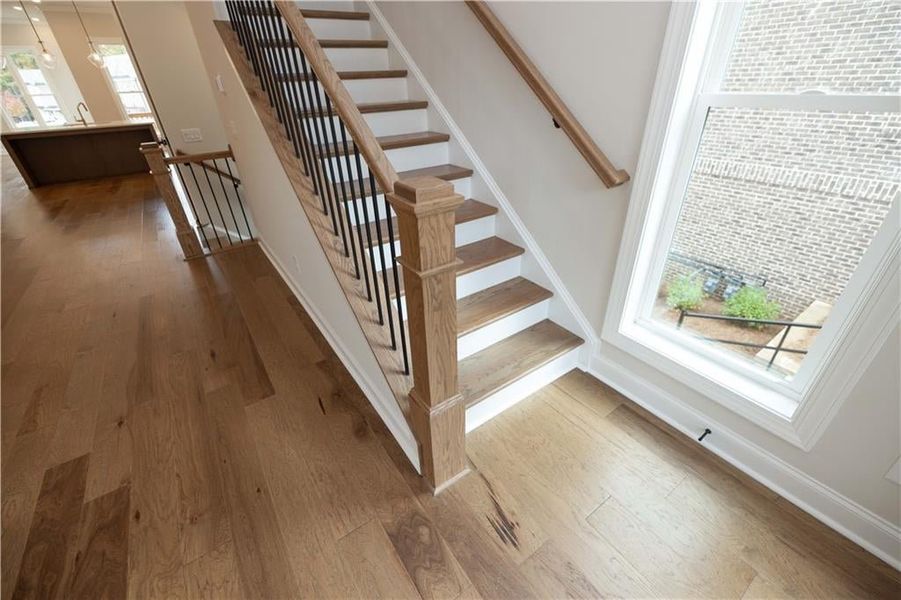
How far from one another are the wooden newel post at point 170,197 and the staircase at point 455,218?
147 centimetres

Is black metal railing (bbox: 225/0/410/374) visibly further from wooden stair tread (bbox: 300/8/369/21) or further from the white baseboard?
the white baseboard

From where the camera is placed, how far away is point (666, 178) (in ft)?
4.72

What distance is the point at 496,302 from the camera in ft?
6.52

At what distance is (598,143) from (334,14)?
212 centimetres

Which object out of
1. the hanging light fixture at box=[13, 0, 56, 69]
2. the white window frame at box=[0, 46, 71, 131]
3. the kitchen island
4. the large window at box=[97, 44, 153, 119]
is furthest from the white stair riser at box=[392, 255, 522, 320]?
the white window frame at box=[0, 46, 71, 131]

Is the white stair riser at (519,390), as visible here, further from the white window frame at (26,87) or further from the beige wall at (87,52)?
the white window frame at (26,87)

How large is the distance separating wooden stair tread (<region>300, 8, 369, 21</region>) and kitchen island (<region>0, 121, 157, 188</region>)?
19.2 feet

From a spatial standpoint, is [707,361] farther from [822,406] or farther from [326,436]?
[326,436]

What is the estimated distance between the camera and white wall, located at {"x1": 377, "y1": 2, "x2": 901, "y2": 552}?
3.87ft

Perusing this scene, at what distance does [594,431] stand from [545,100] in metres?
1.45

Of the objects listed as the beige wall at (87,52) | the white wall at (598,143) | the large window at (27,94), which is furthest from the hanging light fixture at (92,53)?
the white wall at (598,143)

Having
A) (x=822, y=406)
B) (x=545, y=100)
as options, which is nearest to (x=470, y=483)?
(x=822, y=406)

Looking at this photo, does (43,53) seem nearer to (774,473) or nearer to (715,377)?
(715,377)

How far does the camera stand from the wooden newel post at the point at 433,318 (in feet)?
3.11
